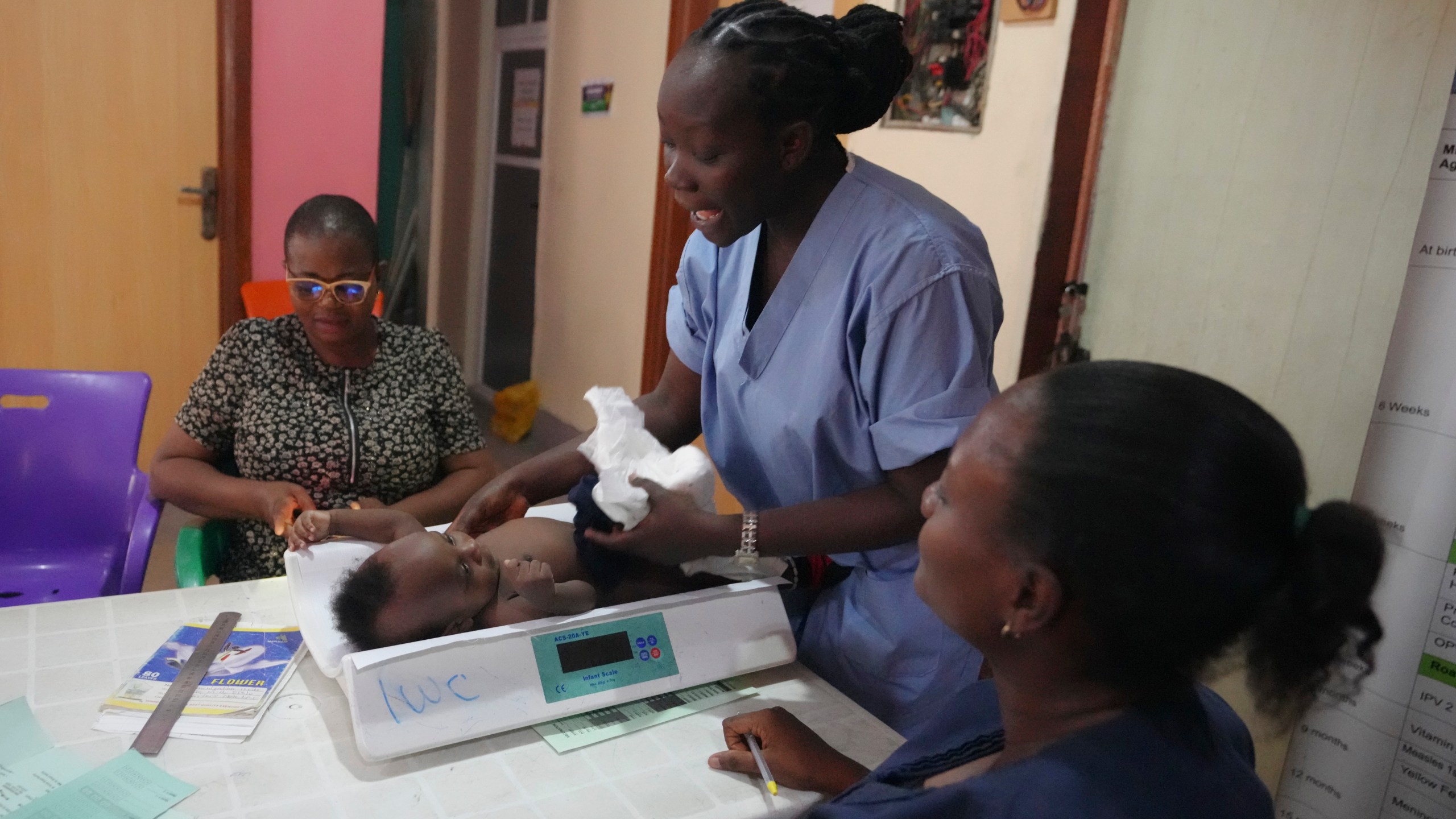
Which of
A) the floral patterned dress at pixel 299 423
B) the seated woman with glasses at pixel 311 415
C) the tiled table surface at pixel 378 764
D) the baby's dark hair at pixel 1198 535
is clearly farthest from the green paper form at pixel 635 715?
the floral patterned dress at pixel 299 423

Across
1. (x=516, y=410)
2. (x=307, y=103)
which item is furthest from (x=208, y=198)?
(x=516, y=410)

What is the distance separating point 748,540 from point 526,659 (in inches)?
12.0

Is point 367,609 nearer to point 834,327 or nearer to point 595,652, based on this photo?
point 595,652

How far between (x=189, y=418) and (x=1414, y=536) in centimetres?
217

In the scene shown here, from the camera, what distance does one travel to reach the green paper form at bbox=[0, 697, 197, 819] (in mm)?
978

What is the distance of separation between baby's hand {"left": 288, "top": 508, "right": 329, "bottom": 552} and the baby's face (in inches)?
4.5

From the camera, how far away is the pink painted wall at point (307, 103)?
12.9 ft

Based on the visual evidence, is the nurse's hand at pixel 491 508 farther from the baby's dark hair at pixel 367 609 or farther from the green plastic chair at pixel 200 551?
the green plastic chair at pixel 200 551

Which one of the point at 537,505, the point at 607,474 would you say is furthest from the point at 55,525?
the point at 607,474

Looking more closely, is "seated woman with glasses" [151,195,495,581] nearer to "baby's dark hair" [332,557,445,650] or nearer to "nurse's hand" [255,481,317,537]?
"nurse's hand" [255,481,317,537]

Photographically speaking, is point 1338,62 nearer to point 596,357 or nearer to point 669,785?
point 669,785

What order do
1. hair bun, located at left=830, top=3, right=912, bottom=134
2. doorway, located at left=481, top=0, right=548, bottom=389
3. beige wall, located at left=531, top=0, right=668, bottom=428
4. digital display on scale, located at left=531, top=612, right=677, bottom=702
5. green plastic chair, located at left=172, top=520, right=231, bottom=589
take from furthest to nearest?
doorway, located at left=481, top=0, right=548, bottom=389, beige wall, located at left=531, top=0, right=668, bottom=428, green plastic chair, located at left=172, top=520, right=231, bottom=589, hair bun, located at left=830, top=3, right=912, bottom=134, digital display on scale, located at left=531, top=612, right=677, bottom=702

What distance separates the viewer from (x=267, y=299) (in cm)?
275

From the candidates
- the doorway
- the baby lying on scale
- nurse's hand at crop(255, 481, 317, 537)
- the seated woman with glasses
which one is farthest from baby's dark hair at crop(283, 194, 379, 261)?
the doorway
